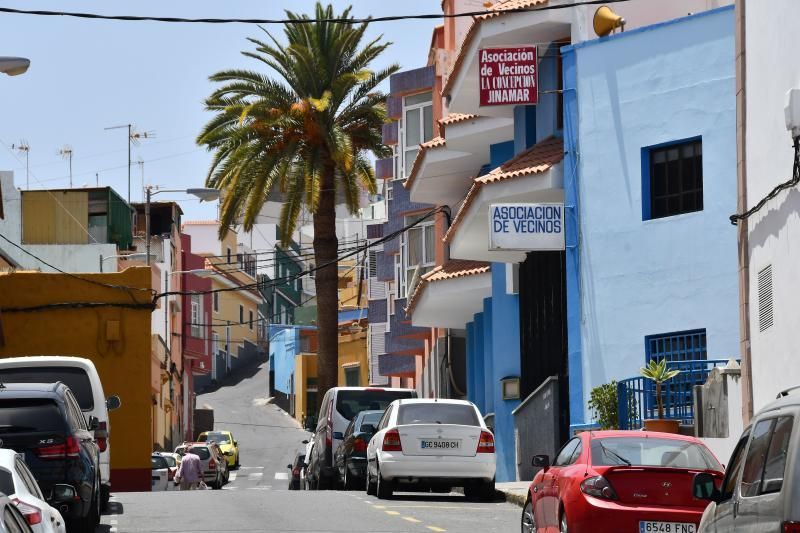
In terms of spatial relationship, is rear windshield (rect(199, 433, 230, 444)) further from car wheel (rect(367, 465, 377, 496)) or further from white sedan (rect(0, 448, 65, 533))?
white sedan (rect(0, 448, 65, 533))

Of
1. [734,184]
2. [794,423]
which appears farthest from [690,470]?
[734,184]

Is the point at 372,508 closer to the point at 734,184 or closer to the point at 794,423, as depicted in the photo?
the point at 734,184

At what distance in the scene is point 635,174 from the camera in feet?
93.7

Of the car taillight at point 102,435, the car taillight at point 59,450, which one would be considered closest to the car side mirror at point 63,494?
the car taillight at point 59,450

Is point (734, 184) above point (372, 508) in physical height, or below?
above

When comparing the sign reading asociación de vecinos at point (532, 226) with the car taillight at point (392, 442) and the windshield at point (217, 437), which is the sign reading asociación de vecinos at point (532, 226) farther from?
the windshield at point (217, 437)

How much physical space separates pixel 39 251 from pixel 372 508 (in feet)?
157

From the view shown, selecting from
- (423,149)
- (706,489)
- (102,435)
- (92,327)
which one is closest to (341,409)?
(92,327)

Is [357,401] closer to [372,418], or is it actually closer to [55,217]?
[372,418]

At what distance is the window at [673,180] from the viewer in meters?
27.8

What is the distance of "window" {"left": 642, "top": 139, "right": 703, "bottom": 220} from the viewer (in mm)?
27828

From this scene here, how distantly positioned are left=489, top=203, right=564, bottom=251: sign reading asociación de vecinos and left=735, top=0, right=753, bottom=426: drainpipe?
761 cm

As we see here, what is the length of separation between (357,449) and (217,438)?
4307 centimetres

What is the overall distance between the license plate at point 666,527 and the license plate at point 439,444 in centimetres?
1014
